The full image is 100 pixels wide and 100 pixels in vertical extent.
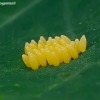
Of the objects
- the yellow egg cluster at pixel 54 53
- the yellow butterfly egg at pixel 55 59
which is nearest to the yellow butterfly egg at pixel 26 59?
the yellow egg cluster at pixel 54 53

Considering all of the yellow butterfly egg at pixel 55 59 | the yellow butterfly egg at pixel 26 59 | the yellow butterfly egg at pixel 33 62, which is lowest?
the yellow butterfly egg at pixel 55 59

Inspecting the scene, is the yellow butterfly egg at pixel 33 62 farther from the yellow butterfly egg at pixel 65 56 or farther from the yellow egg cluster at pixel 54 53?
the yellow butterfly egg at pixel 65 56

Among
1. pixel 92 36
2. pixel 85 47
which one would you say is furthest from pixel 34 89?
pixel 92 36

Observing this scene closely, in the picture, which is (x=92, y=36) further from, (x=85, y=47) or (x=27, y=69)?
(x=27, y=69)

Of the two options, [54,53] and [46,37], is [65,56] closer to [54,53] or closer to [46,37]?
[54,53]

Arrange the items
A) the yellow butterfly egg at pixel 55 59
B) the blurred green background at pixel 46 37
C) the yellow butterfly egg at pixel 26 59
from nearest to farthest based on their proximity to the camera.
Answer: the blurred green background at pixel 46 37 < the yellow butterfly egg at pixel 55 59 < the yellow butterfly egg at pixel 26 59

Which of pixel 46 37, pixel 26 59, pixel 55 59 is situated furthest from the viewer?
pixel 46 37

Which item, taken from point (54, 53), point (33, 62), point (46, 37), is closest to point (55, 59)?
point (54, 53)
